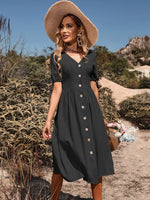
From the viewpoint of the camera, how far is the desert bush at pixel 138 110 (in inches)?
274

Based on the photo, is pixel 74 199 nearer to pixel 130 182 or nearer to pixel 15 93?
pixel 130 182

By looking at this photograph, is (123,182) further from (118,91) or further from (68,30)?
(118,91)

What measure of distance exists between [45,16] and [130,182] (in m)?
2.69

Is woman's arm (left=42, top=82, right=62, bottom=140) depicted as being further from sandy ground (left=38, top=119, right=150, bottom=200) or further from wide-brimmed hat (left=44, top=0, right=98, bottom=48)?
sandy ground (left=38, top=119, right=150, bottom=200)

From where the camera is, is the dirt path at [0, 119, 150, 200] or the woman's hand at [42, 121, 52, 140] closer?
the woman's hand at [42, 121, 52, 140]

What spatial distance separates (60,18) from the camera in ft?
8.01

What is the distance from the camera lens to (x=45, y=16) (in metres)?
2.46

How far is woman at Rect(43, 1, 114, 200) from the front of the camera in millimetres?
2203

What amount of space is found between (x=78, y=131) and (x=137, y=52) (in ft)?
130

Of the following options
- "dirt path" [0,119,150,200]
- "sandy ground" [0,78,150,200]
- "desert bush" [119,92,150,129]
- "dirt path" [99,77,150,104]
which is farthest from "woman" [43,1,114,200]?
"dirt path" [99,77,150,104]

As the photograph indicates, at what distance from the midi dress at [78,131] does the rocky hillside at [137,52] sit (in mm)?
33865

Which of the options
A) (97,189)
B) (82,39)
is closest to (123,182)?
(97,189)

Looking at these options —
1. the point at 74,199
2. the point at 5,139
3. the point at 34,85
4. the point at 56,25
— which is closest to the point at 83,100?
the point at 56,25

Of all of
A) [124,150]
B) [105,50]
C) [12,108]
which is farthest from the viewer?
[105,50]
